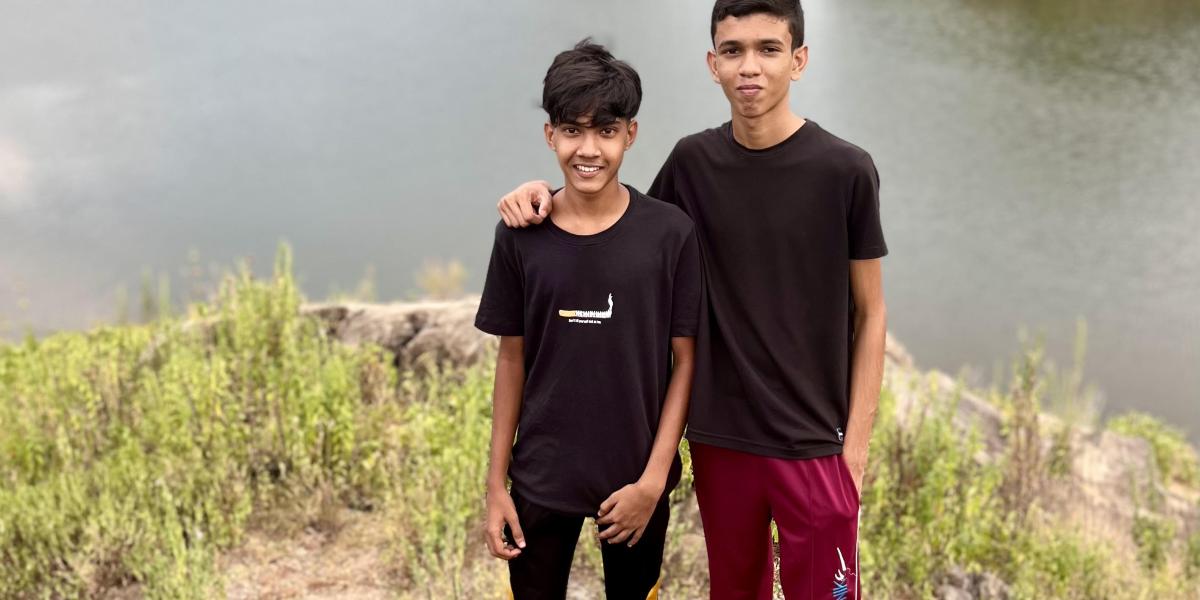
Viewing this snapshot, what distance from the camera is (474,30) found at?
1778 centimetres

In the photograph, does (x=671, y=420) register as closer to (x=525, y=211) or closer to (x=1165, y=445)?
(x=525, y=211)

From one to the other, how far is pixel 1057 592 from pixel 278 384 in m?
3.31

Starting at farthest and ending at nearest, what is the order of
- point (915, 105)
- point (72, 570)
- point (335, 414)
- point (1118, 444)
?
point (915, 105)
point (1118, 444)
point (335, 414)
point (72, 570)

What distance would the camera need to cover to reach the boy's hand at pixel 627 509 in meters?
2.25

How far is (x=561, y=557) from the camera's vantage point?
2.41 m

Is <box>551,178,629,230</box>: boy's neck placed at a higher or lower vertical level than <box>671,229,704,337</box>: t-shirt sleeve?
higher

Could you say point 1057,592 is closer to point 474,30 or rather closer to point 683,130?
point 683,130

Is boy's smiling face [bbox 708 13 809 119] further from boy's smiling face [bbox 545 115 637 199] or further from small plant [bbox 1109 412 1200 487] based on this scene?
small plant [bbox 1109 412 1200 487]

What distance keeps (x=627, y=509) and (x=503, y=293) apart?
548 mm

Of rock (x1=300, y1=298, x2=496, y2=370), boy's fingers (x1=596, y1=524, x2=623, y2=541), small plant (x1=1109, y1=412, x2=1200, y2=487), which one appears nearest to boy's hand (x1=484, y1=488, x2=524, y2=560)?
boy's fingers (x1=596, y1=524, x2=623, y2=541)

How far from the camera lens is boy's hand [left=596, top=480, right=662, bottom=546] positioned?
7.39 feet

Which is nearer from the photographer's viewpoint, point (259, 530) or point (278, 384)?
point (259, 530)

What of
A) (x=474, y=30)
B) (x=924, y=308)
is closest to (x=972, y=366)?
(x=924, y=308)

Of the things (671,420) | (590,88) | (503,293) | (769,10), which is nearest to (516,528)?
(671,420)
